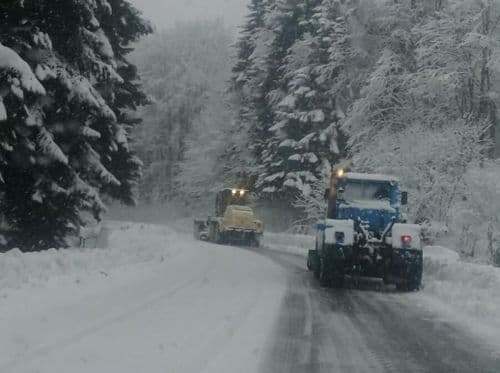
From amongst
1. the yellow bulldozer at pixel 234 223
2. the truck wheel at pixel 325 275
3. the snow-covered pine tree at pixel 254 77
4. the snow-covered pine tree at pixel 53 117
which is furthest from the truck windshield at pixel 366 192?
the snow-covered pine tree at pixel 254 77

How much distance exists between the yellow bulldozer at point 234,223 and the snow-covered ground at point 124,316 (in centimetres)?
1886

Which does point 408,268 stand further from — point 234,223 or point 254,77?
point 254,77

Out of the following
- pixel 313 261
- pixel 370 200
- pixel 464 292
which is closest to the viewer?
pixel 464 292

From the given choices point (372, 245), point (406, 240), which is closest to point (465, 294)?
point (406, 240)

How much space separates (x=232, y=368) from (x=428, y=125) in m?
22.8

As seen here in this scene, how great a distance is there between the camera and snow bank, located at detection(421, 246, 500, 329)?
11.2 metres

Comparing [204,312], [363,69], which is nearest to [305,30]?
[363,69]

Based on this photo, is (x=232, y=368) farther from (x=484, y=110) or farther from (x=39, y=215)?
(x=484, y=110)

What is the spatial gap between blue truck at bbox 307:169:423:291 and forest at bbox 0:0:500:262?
6174 mm

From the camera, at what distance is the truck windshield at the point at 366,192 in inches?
653

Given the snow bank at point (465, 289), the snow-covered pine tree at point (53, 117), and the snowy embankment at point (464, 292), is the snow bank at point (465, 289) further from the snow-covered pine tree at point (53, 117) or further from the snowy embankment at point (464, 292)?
the snow-covered pine tree at point (53, 117)

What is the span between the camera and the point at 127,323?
8.29 meters

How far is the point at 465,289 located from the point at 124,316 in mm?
7649

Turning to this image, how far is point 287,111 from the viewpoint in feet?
127
